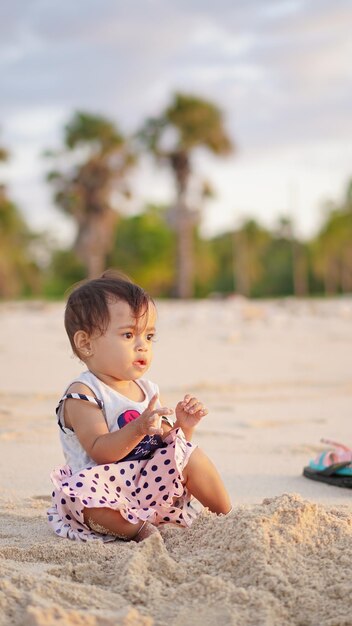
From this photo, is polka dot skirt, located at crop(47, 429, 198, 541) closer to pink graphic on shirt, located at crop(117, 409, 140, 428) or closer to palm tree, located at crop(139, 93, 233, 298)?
pink graphic on shirt, located at crop(117, 409, 140, 428)

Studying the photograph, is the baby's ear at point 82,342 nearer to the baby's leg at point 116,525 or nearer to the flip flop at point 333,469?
the baby's leg at point 116,525

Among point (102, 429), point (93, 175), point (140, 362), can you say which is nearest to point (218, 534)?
point (102, 429)

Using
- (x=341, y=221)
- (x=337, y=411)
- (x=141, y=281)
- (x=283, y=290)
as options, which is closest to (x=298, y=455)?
(x=337, y=411)

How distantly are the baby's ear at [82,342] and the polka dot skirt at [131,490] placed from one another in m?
0.36

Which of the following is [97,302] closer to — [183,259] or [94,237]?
[94,237]

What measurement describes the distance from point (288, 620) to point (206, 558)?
0.33m

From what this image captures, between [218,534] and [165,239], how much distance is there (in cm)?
3394

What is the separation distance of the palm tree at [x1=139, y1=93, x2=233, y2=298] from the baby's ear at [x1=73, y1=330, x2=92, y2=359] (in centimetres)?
1993

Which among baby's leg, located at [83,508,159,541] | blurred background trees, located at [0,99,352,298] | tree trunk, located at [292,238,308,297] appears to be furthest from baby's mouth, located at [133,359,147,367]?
tree trunk, located at [292,238,308,297]

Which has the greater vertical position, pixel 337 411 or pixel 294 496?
pixel 294 496

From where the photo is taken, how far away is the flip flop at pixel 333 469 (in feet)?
10.3

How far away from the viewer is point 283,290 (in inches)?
1719

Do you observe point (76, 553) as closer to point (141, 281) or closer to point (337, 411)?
point (337, 411)

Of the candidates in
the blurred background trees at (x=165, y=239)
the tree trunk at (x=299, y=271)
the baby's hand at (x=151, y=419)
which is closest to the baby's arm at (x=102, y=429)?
the baby's hand at (x=151, y=419)
